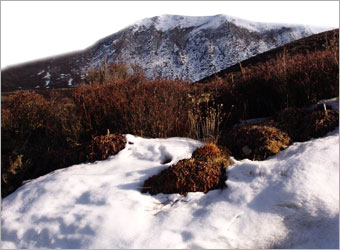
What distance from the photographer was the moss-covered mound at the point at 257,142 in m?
3.90

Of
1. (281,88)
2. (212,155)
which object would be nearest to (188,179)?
(212,155)

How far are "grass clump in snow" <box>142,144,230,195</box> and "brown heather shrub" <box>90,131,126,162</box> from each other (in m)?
1.05

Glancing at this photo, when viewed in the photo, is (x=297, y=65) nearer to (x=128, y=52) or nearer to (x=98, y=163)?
(x=98, y=163)

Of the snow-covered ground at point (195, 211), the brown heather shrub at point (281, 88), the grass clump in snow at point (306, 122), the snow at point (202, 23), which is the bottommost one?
the snow-covered ground at point (195, 211)

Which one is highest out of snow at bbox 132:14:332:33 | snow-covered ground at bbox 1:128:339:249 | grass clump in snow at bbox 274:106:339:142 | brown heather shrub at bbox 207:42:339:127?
snow at bbox 132:14:332:33

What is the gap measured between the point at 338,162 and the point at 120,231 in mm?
2281

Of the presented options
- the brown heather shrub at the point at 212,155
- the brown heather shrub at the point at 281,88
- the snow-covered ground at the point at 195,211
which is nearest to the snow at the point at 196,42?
the brown heather shrub at the point at 281,88

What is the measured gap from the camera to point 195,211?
2.82 m

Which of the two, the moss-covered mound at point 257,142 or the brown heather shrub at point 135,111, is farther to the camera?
the brown heather shrub at point 135,111

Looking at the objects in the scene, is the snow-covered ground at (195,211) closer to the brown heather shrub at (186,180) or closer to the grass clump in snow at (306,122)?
the brown heather shrub at (186,180)

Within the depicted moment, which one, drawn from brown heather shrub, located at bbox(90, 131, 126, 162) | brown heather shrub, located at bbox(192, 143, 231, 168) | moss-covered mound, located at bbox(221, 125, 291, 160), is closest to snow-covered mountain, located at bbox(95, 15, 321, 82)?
moss-covered mound, located at bbox(221, 125, 291, 160)

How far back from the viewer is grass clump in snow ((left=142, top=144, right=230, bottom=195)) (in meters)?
3.24

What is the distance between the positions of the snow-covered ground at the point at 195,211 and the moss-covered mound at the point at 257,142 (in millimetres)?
325

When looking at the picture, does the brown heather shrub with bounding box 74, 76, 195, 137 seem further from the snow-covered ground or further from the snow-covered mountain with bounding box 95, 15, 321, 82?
the snow-covered mountain with bounding box 95, 15, 321, 82
